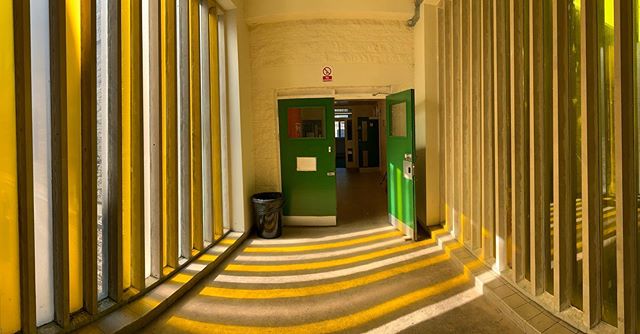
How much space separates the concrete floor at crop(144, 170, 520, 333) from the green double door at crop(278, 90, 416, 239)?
66 cm

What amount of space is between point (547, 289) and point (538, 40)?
1.89 meters

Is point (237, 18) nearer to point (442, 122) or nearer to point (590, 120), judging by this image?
point (442, 122)

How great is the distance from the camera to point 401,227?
4633 millimetres

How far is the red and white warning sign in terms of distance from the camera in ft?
16.0

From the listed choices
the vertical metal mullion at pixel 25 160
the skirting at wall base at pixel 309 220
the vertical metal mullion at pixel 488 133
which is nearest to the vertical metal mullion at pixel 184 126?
the vertical metal mullion at pixel 25 160

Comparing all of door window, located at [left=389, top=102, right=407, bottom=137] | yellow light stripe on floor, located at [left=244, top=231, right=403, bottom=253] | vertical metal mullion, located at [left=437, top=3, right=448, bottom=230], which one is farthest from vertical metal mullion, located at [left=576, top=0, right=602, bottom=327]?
yellow light stripe on floor, located at [left=244, top=231, right=403, bottom=253]

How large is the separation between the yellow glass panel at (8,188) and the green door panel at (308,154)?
3.39 metres

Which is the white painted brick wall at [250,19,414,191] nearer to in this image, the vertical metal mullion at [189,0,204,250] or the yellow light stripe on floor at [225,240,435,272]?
the vertical metal mullion at [189,0,204,250]

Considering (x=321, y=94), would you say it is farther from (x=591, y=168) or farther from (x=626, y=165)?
(x=626, y=165)

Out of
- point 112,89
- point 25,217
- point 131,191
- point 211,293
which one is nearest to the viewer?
point 25,217

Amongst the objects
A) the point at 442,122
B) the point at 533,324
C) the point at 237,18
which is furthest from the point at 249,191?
the point at 533,324

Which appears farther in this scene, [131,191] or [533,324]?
[131,191]

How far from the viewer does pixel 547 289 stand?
2523mm

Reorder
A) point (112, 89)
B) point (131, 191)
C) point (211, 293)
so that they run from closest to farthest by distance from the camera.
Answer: point (112, 89), point (131, 191), point (211, 293)
